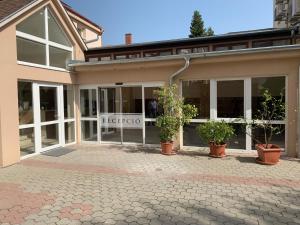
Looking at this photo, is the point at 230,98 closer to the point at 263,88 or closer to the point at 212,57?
the point at 263,88

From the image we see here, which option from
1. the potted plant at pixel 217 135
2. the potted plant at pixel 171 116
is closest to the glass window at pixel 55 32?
the potted plant at pixel 171 116

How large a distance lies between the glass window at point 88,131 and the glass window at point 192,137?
3799 millimetres

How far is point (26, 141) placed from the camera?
855 cm

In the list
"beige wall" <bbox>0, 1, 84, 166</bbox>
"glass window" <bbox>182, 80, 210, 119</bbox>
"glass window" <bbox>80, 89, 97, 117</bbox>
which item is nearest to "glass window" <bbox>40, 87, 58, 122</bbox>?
"beige wall" <bbox>0, 1, 84, 166</bbox>

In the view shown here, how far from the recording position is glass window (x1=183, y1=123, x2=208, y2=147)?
9.35m

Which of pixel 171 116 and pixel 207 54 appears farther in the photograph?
pixel 171 116

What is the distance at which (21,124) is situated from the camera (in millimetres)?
8242

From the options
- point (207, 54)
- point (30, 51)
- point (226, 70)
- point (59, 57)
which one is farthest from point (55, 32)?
point (226, 70)

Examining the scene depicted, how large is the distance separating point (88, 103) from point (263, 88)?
6.70 m

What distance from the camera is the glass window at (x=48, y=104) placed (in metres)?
9.16

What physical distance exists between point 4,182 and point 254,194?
18.5ft

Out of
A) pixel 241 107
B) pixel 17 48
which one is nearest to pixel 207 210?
pixel 241 107

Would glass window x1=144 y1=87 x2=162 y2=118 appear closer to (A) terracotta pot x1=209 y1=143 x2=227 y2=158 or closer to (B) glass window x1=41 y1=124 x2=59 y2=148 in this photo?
(A) terracotta pot x1=209 y1=143 x2=227 y2=158

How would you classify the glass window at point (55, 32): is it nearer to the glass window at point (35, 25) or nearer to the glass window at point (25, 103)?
the glass window at point (35, 25)
